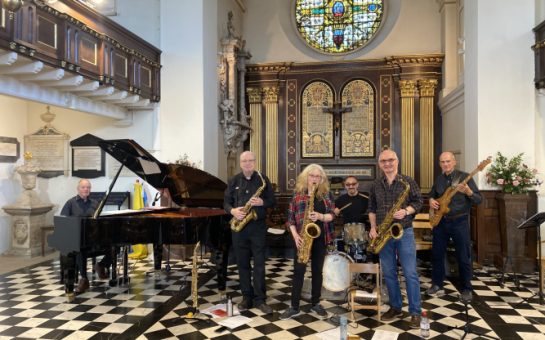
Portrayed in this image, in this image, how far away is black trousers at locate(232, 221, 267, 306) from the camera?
162 inches

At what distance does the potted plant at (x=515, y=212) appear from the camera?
5742 mm

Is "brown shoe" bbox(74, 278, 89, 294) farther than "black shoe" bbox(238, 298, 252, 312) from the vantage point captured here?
Yes

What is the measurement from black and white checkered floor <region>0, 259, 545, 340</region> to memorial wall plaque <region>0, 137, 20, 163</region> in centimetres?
266

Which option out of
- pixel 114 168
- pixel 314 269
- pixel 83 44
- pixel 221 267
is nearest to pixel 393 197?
pixel 314 269

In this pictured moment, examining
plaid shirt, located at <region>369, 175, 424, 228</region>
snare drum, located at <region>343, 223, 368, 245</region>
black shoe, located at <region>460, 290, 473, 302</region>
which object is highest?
plaid shirt, located at <region>369, 175, 424, 228</region>

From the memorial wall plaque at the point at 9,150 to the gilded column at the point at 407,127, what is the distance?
8.21 m

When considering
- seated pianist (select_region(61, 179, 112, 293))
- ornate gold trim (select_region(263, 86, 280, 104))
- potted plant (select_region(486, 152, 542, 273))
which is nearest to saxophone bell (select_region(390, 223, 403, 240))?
potted plant (select_region(486, 152, 542, 273))

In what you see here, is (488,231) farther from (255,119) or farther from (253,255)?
(255,119)

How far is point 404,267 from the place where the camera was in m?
3.69

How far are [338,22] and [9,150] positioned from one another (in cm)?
790

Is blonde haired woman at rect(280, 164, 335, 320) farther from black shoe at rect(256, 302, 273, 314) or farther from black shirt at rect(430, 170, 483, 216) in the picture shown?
black shirt at rect(430, 170, 483, 216)

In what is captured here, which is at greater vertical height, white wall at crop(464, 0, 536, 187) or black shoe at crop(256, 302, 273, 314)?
white wall at crop(464, 0, 536, 187)

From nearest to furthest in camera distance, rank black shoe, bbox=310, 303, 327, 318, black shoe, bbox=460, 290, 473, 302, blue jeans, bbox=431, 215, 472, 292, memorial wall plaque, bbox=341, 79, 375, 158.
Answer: black shoe, bbox=310, 303, 327, 318
black shoe, bbox=460, 290, 473, 302
blue jeans, bbox=431, 215, 472, 292
memorial wall plaque, bbox=341, 79, 375, 158

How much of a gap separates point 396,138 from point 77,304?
25.7 ft
